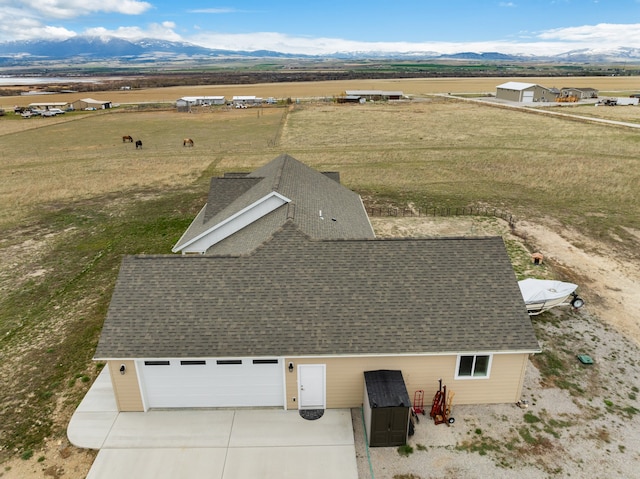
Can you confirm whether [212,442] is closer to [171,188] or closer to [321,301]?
[321,301]

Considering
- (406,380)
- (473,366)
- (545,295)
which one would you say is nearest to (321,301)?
(406,380)

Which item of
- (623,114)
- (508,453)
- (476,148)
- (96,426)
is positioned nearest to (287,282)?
(96,426)

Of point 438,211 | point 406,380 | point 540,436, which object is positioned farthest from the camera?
point 438,211

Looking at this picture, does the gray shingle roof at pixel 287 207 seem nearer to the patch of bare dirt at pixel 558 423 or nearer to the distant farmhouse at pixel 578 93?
the patch of bare dirt at pixel 558 423

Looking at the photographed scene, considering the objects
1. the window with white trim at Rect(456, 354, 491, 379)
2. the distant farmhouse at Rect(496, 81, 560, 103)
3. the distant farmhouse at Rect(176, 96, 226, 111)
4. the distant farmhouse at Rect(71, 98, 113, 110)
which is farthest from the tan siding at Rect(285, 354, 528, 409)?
the distant farmhouse at Rect(71, 98, 113, 110)

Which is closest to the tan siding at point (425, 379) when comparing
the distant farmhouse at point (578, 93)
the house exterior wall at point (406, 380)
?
the house exterior wall at point (406, 380)

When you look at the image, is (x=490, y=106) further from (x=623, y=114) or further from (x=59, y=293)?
(x=59, y=293)

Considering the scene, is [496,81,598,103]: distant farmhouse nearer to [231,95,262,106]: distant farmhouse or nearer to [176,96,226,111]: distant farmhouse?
[231,95,262,106]: distant farmhouse
